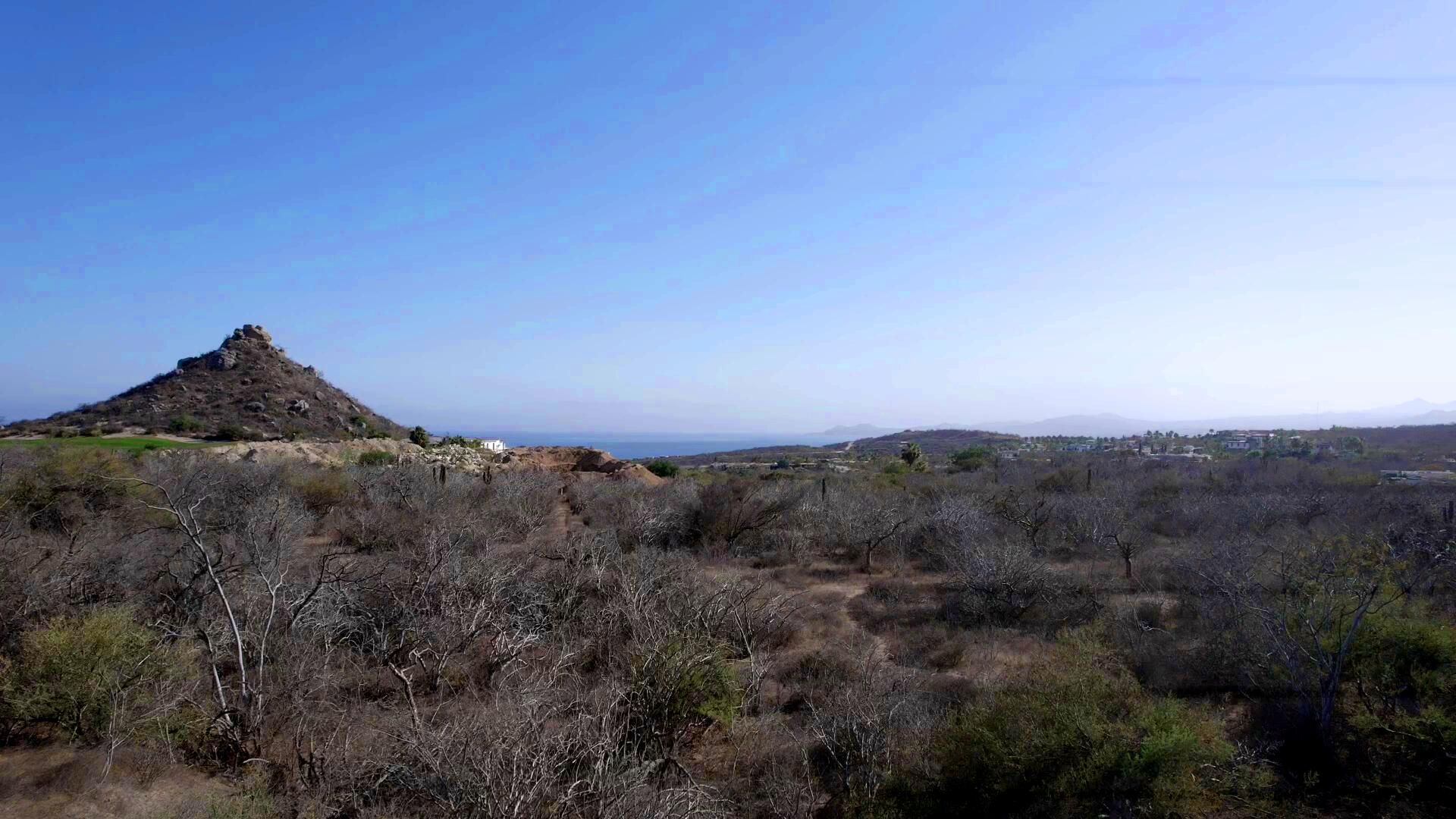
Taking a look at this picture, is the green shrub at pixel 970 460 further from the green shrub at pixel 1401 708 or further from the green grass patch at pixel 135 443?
the green grass patch at pixel 135 443

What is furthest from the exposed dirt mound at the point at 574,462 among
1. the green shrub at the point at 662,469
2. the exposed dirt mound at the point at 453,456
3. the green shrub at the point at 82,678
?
the green shrub at the point at 82,678

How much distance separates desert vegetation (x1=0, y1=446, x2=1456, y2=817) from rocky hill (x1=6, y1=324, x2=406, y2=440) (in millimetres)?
26083

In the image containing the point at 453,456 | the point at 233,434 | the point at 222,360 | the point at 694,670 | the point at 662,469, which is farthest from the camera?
the point at 222,360

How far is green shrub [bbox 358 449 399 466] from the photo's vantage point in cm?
3187

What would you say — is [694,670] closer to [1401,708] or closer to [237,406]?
[1401,708]

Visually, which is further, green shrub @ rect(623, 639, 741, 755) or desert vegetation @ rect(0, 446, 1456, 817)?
green shrub @ rect(623, 639, 741, 755)

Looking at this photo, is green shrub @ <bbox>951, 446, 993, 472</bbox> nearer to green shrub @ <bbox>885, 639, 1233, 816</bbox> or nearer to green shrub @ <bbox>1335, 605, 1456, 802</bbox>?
green shrub @ <bbox>1335, 605, 1456, 802</bbox>

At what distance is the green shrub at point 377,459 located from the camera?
3187 cm

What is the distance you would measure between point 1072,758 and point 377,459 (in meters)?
33.1

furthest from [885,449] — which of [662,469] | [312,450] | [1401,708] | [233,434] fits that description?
[1401,708]

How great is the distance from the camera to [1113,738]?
6500 mm

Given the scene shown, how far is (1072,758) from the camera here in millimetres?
6547

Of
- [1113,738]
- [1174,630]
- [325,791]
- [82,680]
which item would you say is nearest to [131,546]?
[82,680]

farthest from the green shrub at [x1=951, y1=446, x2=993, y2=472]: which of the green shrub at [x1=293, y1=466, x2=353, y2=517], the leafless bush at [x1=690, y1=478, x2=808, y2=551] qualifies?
the green shrub at [x1=293, y1=466, x2=353, y2=517]
